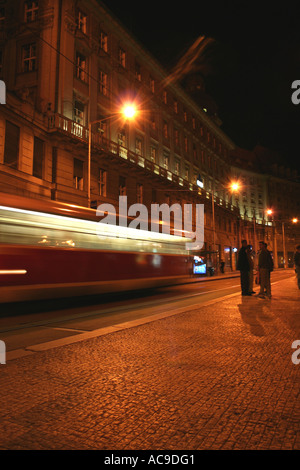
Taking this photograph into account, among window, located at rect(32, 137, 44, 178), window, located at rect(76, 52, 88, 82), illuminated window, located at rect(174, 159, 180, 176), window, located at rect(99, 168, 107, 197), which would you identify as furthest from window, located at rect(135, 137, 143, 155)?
window, located at rect(32, 137, 44, 178)

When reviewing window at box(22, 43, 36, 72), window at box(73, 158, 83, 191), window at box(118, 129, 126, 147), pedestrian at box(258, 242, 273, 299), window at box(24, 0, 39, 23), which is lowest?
pedestrian at box(258, 242, 273, 299)

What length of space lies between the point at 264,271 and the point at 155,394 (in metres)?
8.94

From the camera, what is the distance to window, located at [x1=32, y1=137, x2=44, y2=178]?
66.6 ft

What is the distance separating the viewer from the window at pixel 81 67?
24.8 metres

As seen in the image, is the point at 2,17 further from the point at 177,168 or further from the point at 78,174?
the point at 177,168

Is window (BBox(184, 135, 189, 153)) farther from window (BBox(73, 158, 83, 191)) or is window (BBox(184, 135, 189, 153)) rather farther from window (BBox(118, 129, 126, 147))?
→ window (BBox(73, 158, 83, 191))

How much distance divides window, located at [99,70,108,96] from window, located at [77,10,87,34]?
3219 mm

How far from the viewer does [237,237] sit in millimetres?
53406

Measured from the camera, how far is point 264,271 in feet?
36.6

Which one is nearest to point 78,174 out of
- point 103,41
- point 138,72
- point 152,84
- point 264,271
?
point 103,41

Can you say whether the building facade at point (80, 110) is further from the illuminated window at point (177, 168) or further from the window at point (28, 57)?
the illuminated window at point (177, 168)

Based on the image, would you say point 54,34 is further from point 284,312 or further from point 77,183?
point 284,312

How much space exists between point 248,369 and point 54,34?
25.8 metres

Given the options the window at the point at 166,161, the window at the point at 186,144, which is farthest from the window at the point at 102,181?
the window at the point at 186,144
